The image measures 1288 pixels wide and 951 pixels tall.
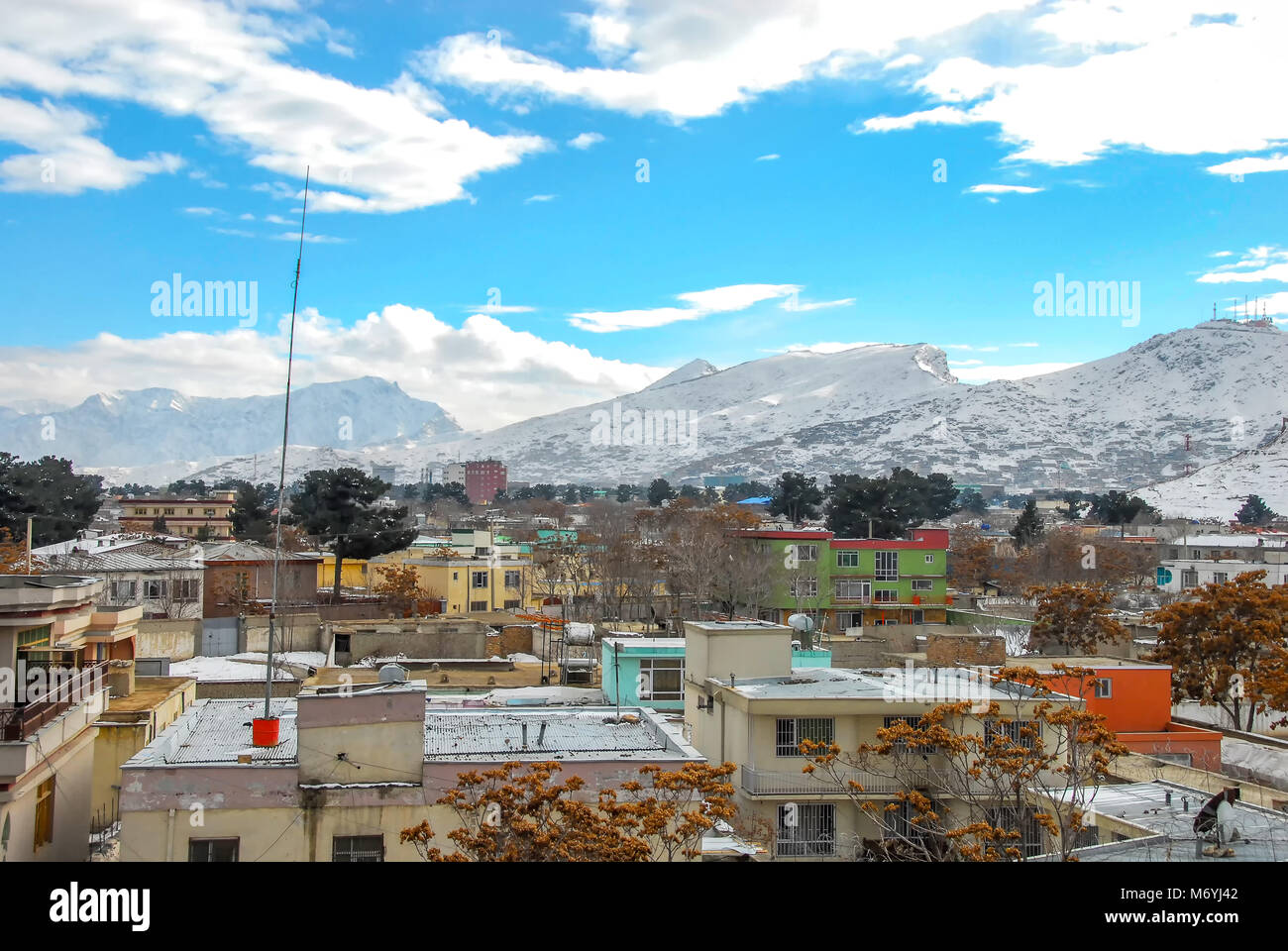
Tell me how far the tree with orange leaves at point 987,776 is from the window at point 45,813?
507 centimetres

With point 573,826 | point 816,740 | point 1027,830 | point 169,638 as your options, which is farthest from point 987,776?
point 169,638

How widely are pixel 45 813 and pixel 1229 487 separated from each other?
397ft

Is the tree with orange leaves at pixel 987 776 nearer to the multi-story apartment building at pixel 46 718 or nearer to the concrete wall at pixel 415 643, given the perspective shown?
the multi-story apartment building at pixel 46 718

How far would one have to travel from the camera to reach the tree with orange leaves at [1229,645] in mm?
18438

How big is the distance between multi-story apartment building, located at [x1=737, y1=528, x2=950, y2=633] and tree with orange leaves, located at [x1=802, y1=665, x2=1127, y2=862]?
946 inches

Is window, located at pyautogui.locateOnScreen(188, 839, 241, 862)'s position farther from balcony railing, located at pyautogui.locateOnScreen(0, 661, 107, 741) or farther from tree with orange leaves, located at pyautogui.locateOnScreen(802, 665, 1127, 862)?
tree with orange leaves, located at pyautogui.locateOnScreen(802, 665, 1127, 862)

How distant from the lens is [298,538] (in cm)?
3831

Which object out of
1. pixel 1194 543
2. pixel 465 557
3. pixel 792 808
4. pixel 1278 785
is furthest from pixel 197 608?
pixel 1194 543

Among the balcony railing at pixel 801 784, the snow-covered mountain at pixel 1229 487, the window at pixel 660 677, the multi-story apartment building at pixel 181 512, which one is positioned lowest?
the balcony railing at pixel 801 784

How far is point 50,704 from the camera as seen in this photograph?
24.0ft

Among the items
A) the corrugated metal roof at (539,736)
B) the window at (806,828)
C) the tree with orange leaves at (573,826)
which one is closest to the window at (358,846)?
the corrugated metal roof at (539,736)

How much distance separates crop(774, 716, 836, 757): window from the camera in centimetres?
1114

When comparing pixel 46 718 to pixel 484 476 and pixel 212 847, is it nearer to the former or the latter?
pixel 212 847
